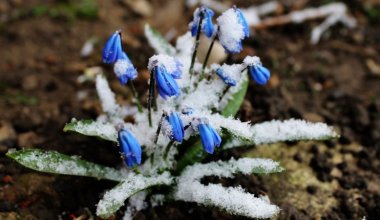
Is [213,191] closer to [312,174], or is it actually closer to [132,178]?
[132,178]

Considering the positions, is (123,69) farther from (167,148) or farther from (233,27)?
(233,27)

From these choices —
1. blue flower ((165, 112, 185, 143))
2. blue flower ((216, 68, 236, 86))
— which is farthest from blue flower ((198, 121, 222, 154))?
blue flower ((216, 68, 236, 86))

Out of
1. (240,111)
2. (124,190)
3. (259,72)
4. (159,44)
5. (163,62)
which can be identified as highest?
(163,62)

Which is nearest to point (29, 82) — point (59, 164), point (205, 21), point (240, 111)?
point (59, 164)

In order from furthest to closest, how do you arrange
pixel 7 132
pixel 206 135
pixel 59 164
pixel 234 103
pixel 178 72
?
pixel 7 132 → pixel 234 103 → pixel 59 164 → pixel 178 72 → pixel 206 135

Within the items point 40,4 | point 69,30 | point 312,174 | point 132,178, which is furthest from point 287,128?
point 40,4

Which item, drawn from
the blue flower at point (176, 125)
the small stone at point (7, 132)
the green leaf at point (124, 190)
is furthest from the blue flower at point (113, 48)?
the small stone at point (7, 132)
